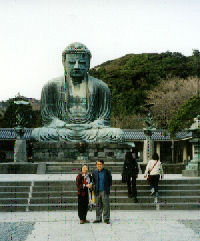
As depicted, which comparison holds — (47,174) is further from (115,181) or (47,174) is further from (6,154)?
(6,154)

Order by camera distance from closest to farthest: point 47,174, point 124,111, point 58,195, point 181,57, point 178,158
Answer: point 58,195, point 47,174, point 178,158, point 124,111, point 181,57

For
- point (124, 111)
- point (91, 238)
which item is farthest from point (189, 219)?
point (124, 111)

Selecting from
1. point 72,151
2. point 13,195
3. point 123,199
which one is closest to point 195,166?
point 123,199

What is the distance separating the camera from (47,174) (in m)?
14.0

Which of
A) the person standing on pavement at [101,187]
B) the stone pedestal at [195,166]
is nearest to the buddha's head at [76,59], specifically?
the stone pedestal at [195,166]

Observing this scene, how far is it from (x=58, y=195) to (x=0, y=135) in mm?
19656

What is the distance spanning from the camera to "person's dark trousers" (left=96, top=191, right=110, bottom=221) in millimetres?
7718

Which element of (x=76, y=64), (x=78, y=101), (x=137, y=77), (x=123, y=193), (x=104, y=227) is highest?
(x=137, y=77)

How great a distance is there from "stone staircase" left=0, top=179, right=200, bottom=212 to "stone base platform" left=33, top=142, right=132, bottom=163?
19.3 ft

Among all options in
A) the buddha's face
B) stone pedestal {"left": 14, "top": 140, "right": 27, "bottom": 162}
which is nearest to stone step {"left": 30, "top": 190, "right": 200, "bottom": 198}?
stone pedestal {"left": 14, "top": 140, "right": 27, "bottom": 162}

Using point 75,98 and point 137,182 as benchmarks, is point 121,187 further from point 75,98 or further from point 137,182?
point 75,98

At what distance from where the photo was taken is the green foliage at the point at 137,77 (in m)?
40.3

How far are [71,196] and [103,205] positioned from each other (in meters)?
2.27

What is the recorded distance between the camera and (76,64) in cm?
1733
